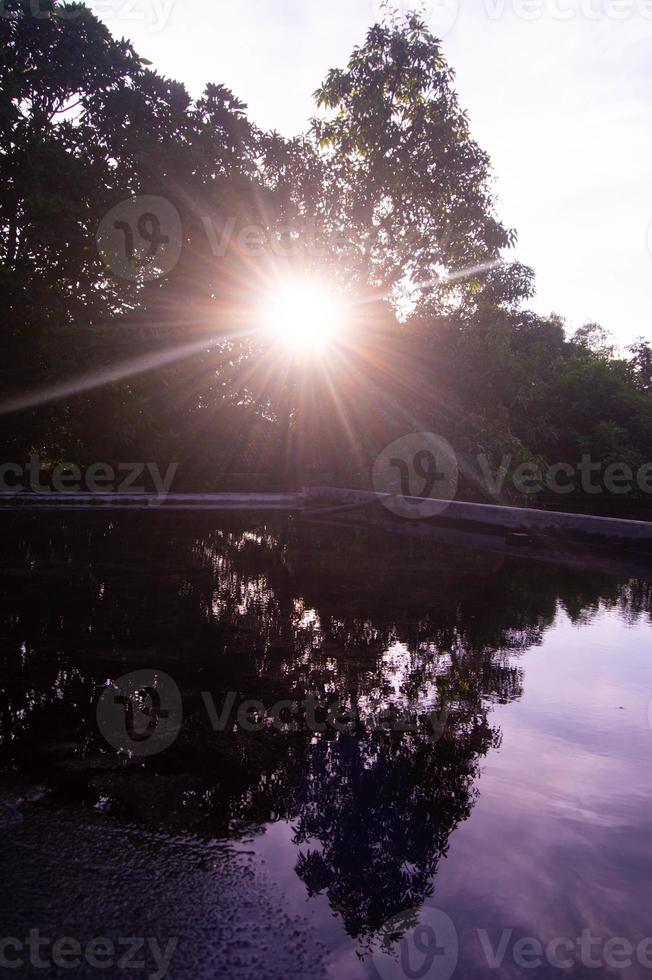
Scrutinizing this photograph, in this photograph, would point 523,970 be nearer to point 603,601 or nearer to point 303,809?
point 303,809

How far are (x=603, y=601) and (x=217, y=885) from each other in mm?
A: 7571

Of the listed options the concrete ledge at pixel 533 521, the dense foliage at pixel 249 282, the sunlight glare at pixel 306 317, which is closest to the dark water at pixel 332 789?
the concrete ledge at pixel 533 521

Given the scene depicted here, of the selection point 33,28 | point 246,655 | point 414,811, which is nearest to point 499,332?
point 33,28

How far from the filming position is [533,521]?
15453 mm

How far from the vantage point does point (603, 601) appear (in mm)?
9125

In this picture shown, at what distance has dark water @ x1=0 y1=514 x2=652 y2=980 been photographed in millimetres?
2533

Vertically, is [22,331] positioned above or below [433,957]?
above

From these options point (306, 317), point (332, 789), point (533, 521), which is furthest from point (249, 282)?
point (332, 789)

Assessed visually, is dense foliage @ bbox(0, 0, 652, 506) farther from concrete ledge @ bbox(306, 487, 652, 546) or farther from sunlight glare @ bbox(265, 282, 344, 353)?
concrete ledge @ bbox(306, 487, 652, 546)

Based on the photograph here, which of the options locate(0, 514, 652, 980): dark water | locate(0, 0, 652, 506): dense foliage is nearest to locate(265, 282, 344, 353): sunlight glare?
locate(0, 0, 652, 506): dense foliage

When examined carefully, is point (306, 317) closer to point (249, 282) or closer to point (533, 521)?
point (249, 282)

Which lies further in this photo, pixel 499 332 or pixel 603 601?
pixel 499 332

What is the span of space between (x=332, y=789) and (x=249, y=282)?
2137 centimetres

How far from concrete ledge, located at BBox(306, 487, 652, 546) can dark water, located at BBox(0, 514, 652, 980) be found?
5.91 m
